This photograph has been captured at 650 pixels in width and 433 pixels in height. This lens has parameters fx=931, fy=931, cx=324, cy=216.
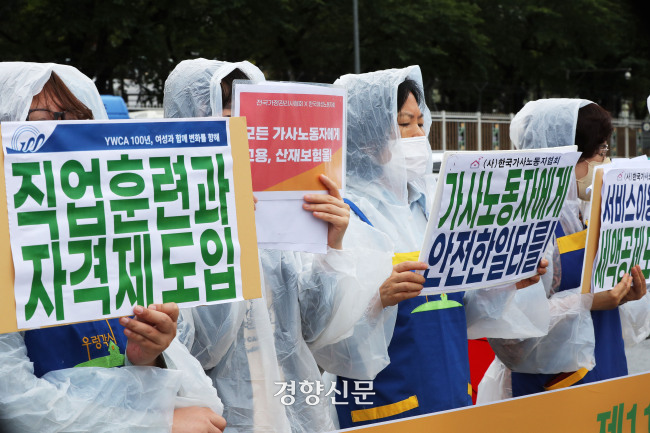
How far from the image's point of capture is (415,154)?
3.20 m

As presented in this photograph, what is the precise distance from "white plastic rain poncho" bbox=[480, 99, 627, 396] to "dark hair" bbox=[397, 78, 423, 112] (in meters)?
0.58

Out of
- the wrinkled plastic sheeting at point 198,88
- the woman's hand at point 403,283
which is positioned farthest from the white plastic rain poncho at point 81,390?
the woman's hand at point 403,283

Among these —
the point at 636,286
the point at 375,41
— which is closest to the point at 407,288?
the point at 636,286

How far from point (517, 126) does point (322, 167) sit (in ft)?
5.13

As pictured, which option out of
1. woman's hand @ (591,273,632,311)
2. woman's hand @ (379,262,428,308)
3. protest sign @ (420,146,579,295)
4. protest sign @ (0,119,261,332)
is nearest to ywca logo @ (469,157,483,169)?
protest sign @ (420,146,579,295)

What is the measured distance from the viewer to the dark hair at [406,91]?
322cm

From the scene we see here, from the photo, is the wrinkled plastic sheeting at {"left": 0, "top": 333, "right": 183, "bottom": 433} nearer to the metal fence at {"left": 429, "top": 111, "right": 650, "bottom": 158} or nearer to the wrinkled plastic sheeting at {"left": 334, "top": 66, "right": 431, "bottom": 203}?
the wrinkled plastic sheeting at {"left": 334, "top": 66, "right": 431, "bottom": 203}

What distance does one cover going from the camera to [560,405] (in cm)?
241

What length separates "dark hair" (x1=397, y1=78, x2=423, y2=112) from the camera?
322 centimetres

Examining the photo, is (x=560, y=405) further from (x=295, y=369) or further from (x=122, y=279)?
(x=122, y=279)

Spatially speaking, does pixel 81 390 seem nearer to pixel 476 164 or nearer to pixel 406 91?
pixel 476 164

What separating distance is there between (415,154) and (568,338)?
81 cm

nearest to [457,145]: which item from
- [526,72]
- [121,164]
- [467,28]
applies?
[467,28]

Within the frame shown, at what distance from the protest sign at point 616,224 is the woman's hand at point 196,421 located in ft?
4.68
